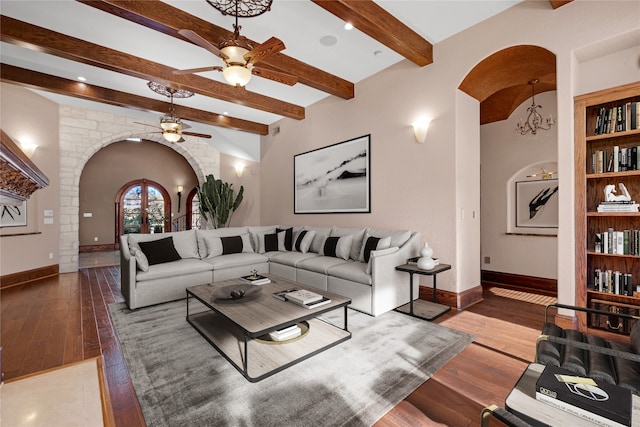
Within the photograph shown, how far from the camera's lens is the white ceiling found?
119 inches

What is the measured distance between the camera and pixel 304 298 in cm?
255

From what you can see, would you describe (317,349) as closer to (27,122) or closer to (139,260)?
(139,260)

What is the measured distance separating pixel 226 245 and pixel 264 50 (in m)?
3.13

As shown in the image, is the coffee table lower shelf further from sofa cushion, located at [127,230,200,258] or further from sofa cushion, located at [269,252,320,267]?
sofa cushion, located at [127,230,200,258]

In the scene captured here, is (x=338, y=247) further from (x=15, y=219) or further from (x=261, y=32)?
(x=15, y=219)

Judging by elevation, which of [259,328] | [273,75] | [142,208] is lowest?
[259,328]

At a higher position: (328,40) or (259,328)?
(328,40)

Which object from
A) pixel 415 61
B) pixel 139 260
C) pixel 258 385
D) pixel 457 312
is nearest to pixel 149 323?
pixel 139 260

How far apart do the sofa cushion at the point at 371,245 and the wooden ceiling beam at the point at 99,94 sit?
435 centimetres

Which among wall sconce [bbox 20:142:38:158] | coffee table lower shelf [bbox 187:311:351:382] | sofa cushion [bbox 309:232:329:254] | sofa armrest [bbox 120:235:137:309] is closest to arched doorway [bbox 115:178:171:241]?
wall sconce [bbox 20:142:38:158]

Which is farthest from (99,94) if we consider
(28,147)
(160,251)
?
(160,251)

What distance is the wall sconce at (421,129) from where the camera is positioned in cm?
381

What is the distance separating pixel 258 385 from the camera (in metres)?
1.96

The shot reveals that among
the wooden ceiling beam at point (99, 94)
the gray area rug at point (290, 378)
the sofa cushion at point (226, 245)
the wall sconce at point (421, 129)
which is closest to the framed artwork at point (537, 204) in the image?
the wall sconce at point (421, 129)
